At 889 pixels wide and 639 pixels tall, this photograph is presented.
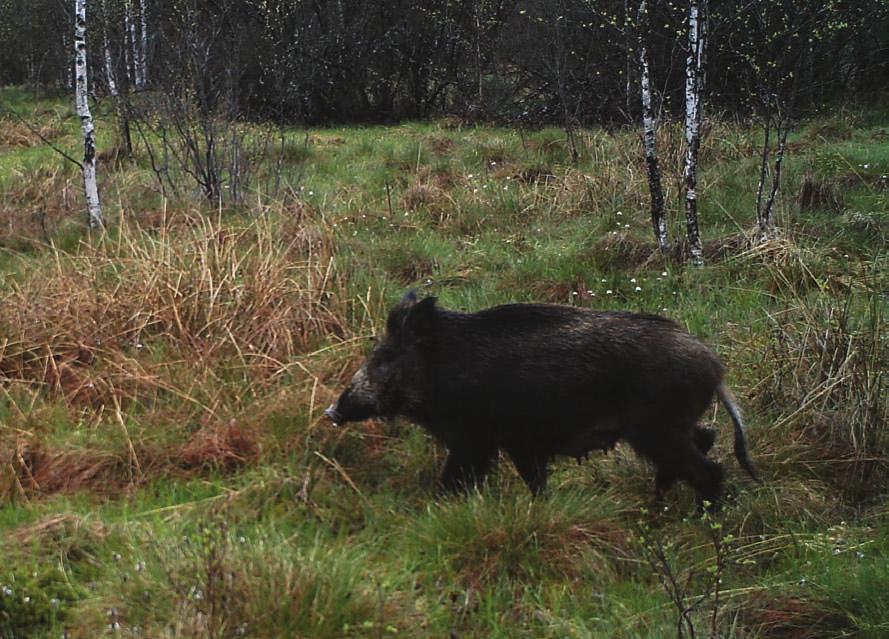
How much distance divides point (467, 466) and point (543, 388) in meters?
0.45

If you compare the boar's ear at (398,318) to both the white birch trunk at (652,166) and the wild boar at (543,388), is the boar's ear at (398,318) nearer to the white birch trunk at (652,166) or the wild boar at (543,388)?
the wild boar at (543,388)

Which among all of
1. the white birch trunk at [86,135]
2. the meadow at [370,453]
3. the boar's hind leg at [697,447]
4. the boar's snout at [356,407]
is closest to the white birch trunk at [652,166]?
the meadow at [370,453]

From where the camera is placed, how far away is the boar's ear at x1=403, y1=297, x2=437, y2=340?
4355mm

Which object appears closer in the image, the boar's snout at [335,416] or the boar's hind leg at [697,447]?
the boar's hind leg at [697,447]

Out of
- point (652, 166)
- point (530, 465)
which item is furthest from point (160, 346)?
point (652, 166)

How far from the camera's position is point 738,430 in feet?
14.1

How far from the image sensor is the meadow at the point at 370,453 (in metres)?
3.33

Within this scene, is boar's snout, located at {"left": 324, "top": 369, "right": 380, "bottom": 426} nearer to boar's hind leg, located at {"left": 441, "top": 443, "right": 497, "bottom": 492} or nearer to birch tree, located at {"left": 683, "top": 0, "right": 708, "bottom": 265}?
boar's hind leg, located at {"left": 441, "top": 443, "right": 497, "bottom": 492}

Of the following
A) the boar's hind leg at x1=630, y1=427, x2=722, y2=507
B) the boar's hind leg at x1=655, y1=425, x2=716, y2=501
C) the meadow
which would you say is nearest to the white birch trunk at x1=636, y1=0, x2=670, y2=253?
the meadow

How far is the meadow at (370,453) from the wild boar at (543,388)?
0.22 meters

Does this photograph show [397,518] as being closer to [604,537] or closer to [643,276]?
[604,537]

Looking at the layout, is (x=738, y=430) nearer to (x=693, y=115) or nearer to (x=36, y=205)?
(x=693, y=115)

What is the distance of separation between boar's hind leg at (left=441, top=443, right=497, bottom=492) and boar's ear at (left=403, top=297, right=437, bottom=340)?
525mm

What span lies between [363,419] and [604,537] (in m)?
1.18
